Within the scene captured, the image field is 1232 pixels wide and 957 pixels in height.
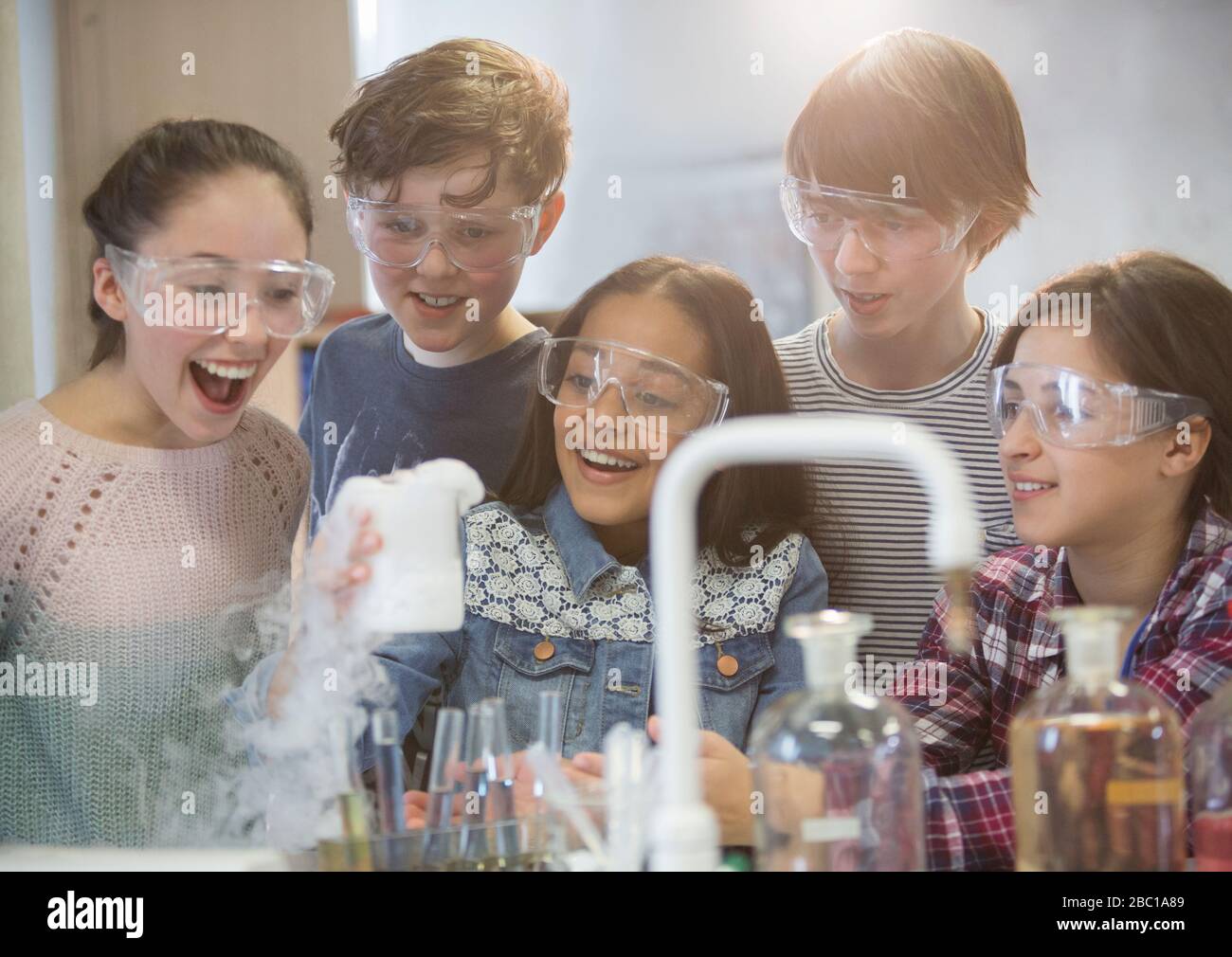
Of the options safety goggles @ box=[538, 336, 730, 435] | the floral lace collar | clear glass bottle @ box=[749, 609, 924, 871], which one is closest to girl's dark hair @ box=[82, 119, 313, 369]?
safety goggles @ box=[538, 336, 730, 435]

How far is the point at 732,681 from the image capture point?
6.09ft

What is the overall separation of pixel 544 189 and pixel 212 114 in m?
0.55

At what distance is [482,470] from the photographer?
6.72 ft

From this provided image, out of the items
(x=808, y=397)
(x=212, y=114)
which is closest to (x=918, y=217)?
(x=808, y=397)

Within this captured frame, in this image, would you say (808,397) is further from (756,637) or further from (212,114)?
(212,114)

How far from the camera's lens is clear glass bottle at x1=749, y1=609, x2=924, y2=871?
3.84ft

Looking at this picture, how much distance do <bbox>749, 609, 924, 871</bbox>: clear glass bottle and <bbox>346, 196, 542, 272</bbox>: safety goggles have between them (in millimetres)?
1004

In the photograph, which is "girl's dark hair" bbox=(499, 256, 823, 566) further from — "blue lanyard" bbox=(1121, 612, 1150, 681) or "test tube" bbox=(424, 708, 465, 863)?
"test tube" bbox=(424, 708, 465, 863)

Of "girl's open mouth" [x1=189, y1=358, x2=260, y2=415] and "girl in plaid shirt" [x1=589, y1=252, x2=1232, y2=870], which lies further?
"girl's open mouth" [x1=189, y1=358, x2=260, y2=415]

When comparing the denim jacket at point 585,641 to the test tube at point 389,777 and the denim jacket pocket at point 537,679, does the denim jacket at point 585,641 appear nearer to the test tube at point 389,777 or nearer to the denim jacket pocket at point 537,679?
the denim jacket pocket at point 537,679

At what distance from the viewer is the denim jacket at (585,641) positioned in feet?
6.08
